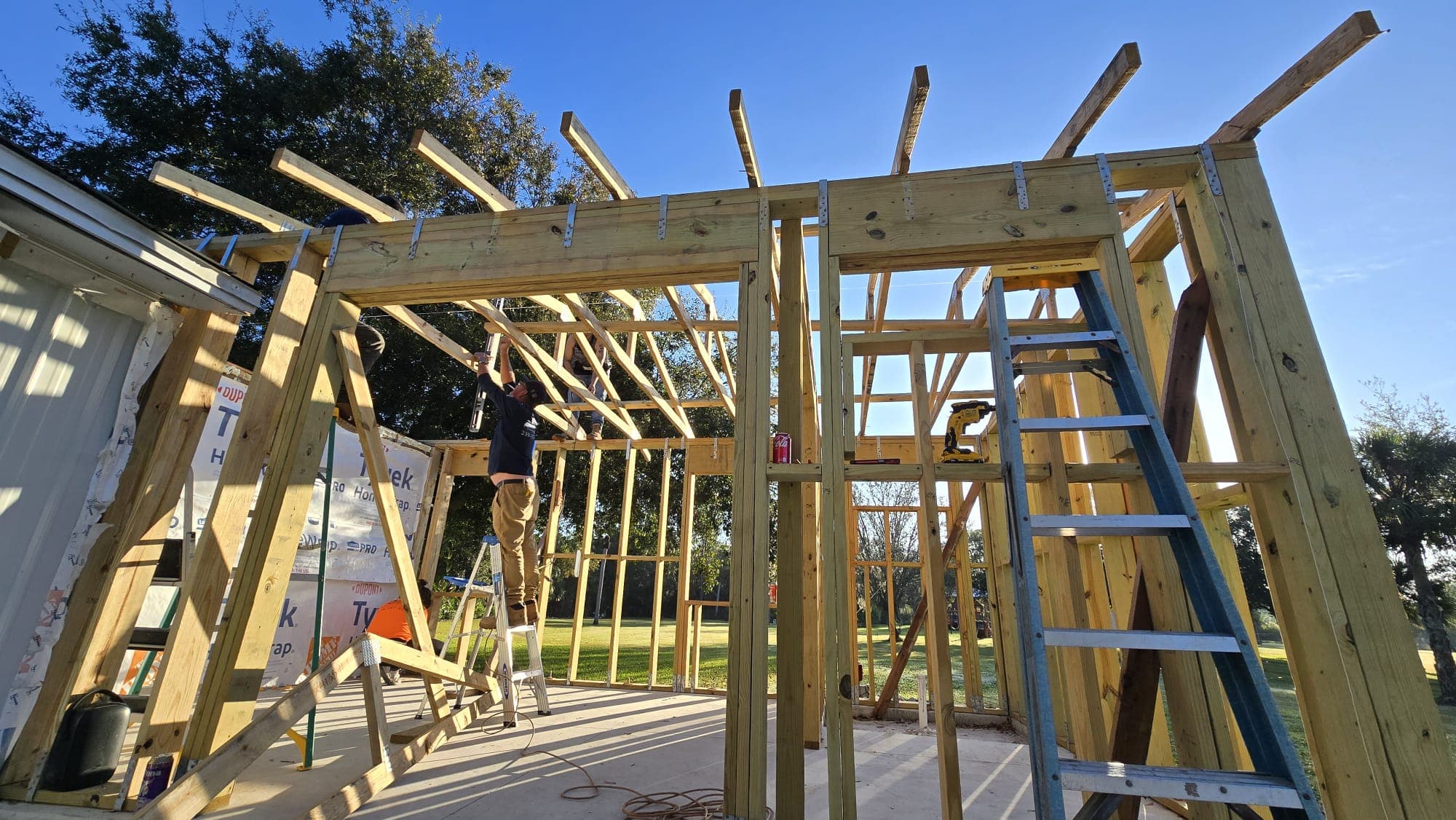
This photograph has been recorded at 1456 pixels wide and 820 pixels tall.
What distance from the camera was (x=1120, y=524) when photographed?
174 cm

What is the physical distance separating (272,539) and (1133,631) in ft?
11.7

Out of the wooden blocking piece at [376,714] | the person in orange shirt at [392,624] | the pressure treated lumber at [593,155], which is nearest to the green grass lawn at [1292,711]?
the pressure treated lumber at [593,155]

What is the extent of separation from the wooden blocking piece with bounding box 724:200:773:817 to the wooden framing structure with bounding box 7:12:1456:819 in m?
0.01

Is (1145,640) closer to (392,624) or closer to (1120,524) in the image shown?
(1120,524)

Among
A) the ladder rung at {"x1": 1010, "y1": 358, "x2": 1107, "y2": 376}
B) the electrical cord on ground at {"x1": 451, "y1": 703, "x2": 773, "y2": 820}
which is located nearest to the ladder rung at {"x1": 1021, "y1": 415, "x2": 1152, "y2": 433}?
the ladder rung at {"x1": 1010, "y1": 358, "x2": 1107, "y2": 376}

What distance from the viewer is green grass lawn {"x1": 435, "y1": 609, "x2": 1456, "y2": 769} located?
7.09 meters

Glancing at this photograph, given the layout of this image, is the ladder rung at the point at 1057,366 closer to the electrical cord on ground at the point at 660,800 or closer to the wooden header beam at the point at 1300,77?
the wooden header beam at the point at 1300,77

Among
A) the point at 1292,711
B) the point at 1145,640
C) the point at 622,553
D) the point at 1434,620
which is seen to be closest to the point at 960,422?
the point at 1145,640

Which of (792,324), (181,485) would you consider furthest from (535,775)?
(792,324)

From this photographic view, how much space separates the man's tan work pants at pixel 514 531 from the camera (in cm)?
482

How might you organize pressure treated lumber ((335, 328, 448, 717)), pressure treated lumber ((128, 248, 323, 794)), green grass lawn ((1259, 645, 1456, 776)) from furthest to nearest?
green grass lawn ((1259, 645, 1456, 776))
pressure treated lumber ((335, 328, 448, 717))
pressure treated lumber ((128, 248, 323, 794))

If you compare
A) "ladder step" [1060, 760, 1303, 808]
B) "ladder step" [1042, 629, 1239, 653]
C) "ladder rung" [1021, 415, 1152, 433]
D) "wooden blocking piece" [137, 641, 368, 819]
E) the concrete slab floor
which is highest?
"ladder rung" [1021, 415, 1152, 433]

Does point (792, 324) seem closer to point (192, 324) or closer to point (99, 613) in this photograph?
point (192, 324)

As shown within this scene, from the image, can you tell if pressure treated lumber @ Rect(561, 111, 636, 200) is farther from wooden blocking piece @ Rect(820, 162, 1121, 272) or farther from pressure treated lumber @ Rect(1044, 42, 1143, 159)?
pressure treated lumber @ Rect(1044, 42, 1143, 159)
